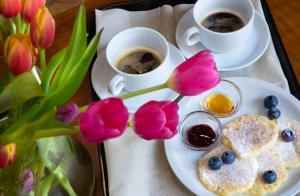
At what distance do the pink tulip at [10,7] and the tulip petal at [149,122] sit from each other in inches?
6.6

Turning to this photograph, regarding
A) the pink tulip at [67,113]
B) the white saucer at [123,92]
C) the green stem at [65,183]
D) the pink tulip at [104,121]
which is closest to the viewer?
the pink tulip at [104,121]

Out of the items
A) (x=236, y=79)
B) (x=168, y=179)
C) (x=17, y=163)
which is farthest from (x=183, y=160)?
(x=17, y=163)

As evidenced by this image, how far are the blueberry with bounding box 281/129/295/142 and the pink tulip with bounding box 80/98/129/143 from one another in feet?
1.58

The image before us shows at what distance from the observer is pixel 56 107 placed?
1.63 feet

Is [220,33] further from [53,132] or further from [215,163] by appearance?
[53,132]

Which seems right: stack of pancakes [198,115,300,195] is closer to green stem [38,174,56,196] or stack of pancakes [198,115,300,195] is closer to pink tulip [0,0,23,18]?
green stem [38,174,56,196]

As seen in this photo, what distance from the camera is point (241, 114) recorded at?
0.86 meters

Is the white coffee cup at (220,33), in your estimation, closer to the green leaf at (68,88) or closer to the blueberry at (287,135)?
the blueberry at (287,135)

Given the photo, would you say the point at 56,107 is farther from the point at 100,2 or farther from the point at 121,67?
the point at 100,2

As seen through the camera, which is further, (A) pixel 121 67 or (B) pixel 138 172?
(A) pixel 121 67

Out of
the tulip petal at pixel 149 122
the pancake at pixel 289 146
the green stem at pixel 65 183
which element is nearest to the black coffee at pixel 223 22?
the pancake at pixel 289 146

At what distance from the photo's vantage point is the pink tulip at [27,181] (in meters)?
0.55

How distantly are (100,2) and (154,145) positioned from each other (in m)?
0.37

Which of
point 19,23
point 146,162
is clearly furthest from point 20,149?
point 146,162
